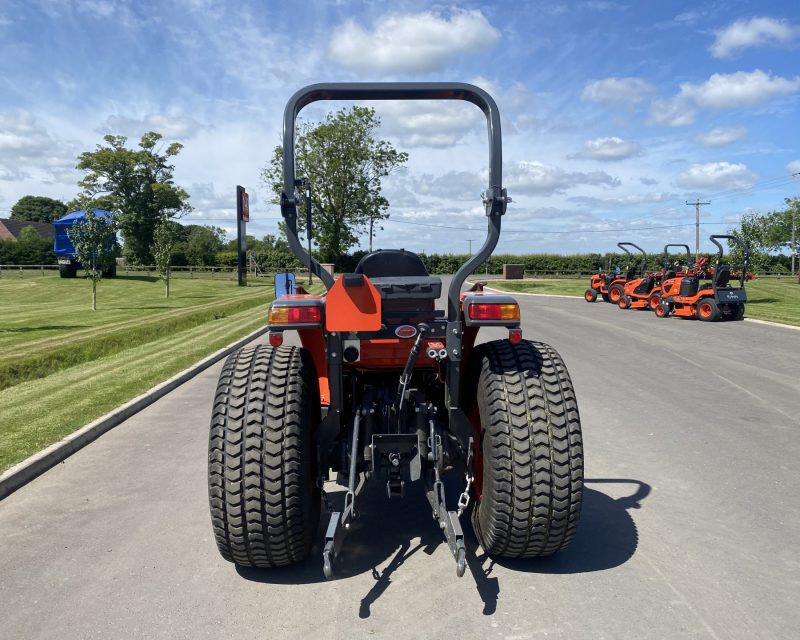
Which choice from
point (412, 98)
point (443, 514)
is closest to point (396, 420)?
point (443, 514)

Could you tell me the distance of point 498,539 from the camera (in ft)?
11.8

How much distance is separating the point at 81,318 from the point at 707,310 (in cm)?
1970

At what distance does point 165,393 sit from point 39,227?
86214 millimetres

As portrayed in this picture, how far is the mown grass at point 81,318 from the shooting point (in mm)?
12836

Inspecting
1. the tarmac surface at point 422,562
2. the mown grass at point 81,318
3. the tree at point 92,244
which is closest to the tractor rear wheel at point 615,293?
the mown grass at point 81,318

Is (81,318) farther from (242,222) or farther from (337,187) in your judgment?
(242,222)

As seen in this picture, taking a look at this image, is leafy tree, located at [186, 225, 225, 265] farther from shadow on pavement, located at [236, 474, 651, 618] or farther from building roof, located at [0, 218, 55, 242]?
shadow on pavement, located at [236, 474, 651, 618]

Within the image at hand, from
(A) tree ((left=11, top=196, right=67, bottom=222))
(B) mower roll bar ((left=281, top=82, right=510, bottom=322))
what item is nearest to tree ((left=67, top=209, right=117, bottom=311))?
(B) mower roll bar ((left=281, top=82, right=510, bottom=322))

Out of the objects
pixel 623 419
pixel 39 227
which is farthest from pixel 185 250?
pixel 623 419

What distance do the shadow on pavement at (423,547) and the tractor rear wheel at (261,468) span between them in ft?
0.88

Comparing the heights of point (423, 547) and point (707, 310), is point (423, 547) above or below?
below

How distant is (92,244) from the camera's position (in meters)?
27.8

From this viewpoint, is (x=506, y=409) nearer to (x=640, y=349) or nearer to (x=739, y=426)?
(x=739, y=426)

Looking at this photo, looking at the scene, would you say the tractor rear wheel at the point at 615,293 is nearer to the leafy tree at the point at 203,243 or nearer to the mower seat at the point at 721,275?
the mower seat at the point at 721,275
